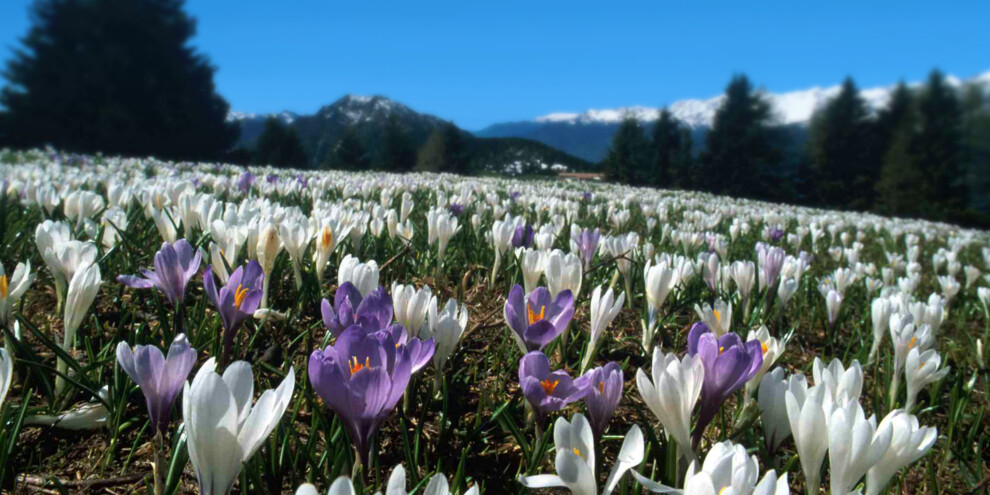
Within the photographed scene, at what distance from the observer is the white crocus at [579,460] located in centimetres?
79

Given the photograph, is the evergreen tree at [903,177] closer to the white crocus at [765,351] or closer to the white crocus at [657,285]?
the white crocus at [657,285]

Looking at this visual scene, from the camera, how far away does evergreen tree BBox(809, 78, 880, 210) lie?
149 ft

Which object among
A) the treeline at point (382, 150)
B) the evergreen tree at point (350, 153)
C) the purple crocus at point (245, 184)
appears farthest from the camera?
the treeline at point (382, 150)

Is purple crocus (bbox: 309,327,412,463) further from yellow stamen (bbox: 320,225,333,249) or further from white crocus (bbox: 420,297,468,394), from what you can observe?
yellow stamen (bbox: 320,225,333,249)

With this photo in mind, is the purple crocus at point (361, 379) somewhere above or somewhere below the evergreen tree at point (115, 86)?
below

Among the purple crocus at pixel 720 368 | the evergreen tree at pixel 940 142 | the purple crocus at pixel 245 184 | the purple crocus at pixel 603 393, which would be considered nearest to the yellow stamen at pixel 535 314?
the purple crocus at pixel 603 393

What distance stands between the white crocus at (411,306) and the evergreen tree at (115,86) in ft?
143

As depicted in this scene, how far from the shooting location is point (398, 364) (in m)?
0.87

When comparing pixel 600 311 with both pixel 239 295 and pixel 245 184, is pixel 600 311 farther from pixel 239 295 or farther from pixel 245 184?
pixel 245 184

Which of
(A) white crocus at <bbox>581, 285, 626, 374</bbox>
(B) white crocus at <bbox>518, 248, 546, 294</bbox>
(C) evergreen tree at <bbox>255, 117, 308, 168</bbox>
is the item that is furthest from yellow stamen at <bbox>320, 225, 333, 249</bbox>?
(C) evergreen tree at <bbox>255, 117, 308, 168</bbox>

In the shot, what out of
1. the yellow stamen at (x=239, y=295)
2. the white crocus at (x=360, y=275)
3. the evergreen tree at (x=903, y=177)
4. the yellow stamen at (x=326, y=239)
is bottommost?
the yellow stamen at (x=239, y=295)

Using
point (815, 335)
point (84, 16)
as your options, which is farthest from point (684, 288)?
point (84, 16)

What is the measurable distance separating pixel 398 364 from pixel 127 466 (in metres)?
0.70

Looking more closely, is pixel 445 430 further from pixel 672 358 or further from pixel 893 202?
pixel 893 202
